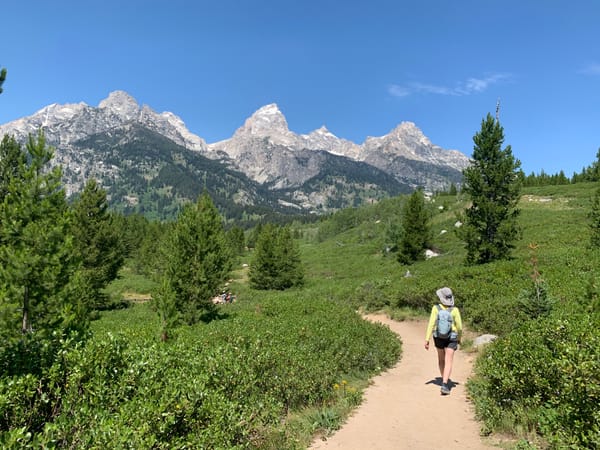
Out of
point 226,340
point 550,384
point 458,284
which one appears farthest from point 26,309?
point 458,284

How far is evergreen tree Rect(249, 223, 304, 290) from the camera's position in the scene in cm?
4347

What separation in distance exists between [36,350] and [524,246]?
4089 cm

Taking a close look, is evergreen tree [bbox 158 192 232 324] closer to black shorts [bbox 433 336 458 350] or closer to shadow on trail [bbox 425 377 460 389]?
shadow on trail [bbox 425 377 460 389]

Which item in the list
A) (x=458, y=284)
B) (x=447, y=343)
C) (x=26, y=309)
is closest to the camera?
(x=447, y=343)

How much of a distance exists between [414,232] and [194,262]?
29.7 meters

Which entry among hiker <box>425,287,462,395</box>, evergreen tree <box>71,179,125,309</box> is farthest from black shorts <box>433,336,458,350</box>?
evergreen tree <box>71,179,125,309</box>

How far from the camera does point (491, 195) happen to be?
92.3 feet

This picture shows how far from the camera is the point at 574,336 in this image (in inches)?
261

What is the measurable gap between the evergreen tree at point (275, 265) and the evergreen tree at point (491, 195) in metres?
21.5

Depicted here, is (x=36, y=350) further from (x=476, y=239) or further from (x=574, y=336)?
(x=476, y=239)

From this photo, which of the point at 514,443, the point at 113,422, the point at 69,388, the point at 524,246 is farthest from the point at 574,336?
the point at 524,246

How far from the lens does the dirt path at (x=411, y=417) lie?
725 cm

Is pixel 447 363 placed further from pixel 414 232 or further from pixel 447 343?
pixel 414 232

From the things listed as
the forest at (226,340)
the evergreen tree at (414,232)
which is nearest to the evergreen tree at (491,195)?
the forest at (226,340)
